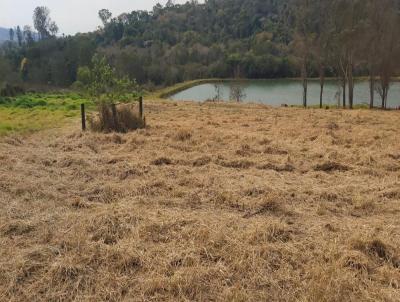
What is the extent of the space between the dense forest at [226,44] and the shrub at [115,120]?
63.0 feet

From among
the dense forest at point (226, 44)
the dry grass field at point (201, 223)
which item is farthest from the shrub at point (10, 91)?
the dry grass field at point (201, 223)

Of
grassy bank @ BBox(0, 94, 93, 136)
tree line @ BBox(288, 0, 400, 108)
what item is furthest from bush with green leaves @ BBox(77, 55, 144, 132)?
tree line @ BBox(288, 0, 400, 108)

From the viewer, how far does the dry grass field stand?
12.2 ft

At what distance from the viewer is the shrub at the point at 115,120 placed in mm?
12125

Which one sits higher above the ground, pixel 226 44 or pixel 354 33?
Answer: pixel 226 44

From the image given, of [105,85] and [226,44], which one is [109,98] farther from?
[226,44]

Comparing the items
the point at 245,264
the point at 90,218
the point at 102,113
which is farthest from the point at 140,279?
the point at 102,113

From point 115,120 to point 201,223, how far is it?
26.0 feet

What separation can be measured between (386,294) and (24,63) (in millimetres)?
Result: 61430

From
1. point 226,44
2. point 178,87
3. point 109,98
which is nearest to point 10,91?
point 109,98

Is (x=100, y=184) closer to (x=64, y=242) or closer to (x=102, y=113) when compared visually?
(x=64, y=242)

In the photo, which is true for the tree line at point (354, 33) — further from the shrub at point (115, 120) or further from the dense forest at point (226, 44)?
the shrub at point (115, 120)

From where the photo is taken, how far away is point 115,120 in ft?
39.9

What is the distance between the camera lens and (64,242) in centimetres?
446
